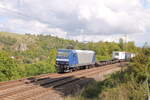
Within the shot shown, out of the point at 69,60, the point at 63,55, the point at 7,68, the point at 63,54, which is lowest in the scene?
the point at 7,68

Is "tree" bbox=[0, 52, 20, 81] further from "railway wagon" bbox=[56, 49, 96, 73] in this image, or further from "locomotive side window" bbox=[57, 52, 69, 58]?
"locomotive side window" bbox=[57, 52, 69, 58]

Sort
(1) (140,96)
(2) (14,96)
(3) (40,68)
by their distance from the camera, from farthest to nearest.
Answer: (3) (40,68) → (2) (14,96) → (1) (140,96)

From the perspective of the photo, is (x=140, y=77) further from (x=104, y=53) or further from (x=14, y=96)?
(x=104, y=53)

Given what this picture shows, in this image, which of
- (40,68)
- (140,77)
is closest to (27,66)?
(40,68)

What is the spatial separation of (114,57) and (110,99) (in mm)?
44973

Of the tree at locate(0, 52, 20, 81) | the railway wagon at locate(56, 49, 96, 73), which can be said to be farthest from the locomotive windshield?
the tree at locate(0, 52, 20, 81)

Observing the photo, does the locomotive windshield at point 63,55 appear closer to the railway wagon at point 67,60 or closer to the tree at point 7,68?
the railway wagon at point 67,60

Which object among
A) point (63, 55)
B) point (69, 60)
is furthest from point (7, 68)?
point (69, 60)

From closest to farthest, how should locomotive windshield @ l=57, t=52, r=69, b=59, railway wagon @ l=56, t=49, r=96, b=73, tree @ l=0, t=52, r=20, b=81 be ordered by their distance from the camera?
tree @ l=0, t=52, r=20, b=81 → railway wagon @ l=56, t=49, r=96, b=73 → locomotive windshield @ l=57, t=52, r=69, b=59

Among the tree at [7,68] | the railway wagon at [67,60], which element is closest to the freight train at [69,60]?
the railway wagon at [67,60]

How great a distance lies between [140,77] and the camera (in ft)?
39.7

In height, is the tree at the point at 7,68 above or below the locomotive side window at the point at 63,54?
below

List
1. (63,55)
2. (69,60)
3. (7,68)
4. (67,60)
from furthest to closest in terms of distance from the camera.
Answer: (63,55) < (69,60) < (67,60) < (7,68)

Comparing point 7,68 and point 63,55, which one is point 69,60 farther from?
point 7,68
